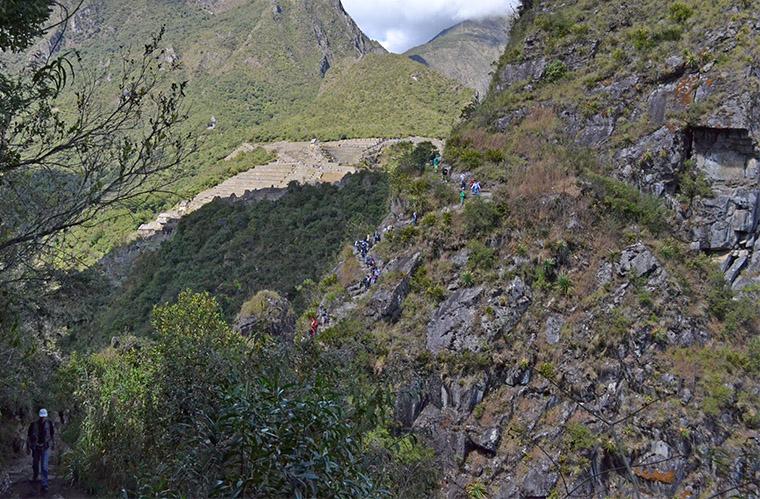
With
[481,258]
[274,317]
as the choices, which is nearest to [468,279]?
[481,258]

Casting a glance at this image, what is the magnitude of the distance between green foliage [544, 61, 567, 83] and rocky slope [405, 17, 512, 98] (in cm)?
12893

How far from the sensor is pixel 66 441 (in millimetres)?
11234

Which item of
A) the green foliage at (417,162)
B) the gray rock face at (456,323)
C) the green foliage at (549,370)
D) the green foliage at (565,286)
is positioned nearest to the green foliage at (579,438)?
the green foliage at (549,370)

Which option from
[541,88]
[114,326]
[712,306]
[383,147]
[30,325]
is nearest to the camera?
[30,325]

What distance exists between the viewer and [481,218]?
44.2ft

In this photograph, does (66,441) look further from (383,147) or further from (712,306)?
(383,147)

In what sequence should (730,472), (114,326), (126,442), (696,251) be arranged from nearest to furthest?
(126,442), (730,472), (696,251), (114,326)

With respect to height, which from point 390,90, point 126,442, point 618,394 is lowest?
point 618,394

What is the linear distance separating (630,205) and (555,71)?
5.61m

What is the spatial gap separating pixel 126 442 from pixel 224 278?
70.3ft

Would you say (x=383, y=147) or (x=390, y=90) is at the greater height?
(x=390, y=90)

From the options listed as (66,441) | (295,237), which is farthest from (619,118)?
(295,237)

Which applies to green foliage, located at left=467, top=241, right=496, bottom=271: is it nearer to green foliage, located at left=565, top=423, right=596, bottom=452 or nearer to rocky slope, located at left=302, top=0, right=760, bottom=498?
rocky slope, located at left=302, top=0, right=760, bottom=498

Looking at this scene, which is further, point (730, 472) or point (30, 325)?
point (730, 472)
